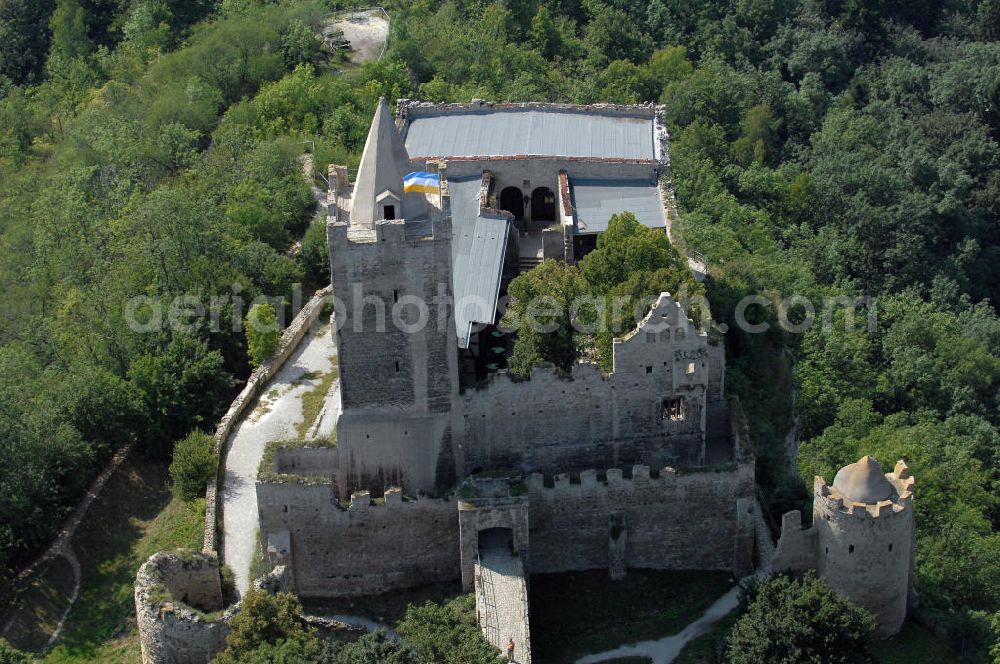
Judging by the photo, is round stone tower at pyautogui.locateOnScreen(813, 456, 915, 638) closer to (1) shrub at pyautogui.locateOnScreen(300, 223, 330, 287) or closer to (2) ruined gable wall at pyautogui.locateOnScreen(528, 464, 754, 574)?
(2) ruined gable wall at pyautogui.locateOnScreen(528, 464, 754, 574)

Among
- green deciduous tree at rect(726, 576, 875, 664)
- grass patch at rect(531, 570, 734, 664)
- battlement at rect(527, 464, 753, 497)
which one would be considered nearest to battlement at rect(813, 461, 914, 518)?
green deciduous tree at rect(726, 576, 875, 664)

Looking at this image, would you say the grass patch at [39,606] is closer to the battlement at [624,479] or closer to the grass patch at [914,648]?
the battlement at [624,479]

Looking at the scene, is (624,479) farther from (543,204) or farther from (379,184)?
(543,204)

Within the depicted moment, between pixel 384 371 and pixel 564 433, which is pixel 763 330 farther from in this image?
pixel 384 371

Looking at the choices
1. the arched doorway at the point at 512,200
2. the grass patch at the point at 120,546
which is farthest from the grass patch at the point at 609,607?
the arched doorway at the point at 512,200

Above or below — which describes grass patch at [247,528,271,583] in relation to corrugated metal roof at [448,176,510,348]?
below
